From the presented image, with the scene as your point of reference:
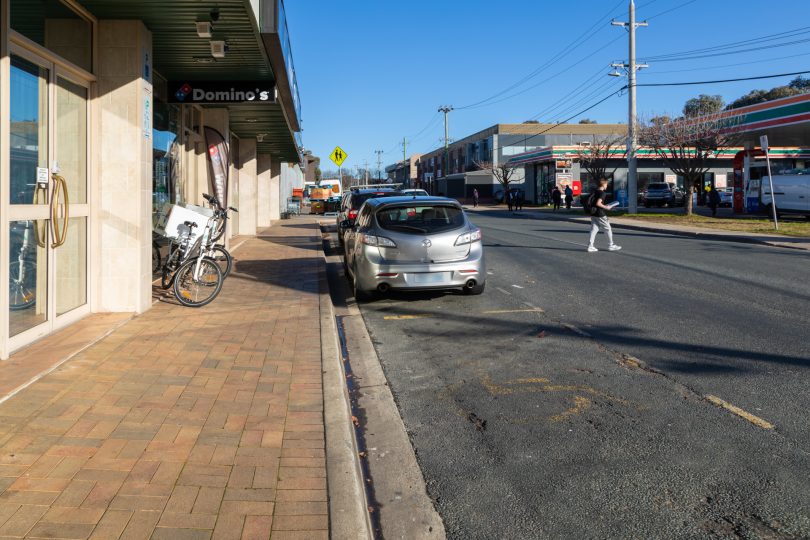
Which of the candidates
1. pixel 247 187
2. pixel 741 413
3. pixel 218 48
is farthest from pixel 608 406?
pixel 247 187

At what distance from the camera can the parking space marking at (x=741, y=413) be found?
490cm

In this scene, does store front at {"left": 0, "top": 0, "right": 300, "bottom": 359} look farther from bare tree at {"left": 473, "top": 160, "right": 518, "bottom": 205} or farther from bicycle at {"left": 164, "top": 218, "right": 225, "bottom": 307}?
bare tree at {"left": 473, "top": 160, "right": 518, "bottom": 205}

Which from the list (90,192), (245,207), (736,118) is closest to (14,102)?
(90,192)

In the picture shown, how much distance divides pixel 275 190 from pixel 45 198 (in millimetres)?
31400

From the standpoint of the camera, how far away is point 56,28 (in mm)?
7465

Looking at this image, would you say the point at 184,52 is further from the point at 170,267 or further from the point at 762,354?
the point at 762,354

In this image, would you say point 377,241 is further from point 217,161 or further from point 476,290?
point 217,161

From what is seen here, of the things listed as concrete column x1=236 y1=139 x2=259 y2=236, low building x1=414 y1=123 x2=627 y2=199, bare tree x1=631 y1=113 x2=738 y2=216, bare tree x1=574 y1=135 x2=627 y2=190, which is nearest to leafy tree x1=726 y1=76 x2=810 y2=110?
low building x1=414 y1=123 x2=627 y2=199

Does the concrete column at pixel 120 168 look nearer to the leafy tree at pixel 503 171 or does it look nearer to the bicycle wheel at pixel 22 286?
the bicycle wheel at pixel 22 286

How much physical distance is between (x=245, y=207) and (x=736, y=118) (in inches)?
930

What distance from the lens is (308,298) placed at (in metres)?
10.1

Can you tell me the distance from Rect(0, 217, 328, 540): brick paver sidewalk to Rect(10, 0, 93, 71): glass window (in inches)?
116

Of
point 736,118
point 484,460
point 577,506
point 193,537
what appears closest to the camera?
point 193,537

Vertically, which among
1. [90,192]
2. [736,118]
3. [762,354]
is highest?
[736,118]
